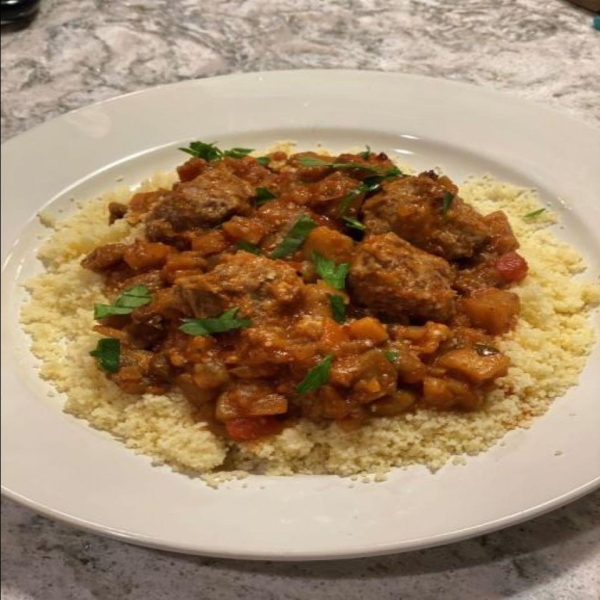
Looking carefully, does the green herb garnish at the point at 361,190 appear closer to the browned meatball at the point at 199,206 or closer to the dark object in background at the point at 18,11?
the browned meatball at the point at 199,206

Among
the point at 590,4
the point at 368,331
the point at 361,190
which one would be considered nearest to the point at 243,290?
the point at 368,331

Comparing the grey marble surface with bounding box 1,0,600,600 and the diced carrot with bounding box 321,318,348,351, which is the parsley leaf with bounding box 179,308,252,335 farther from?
the grey marble surface with bounding box 1,0,600,600

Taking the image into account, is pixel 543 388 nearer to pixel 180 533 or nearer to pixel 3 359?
pixel 180 533

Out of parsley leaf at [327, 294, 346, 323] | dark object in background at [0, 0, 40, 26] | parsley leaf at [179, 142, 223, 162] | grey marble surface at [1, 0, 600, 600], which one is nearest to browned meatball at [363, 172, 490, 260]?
parsley leaf at [327, 294, 346, 323]

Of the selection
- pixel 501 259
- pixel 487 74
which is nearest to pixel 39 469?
pixel 501 259

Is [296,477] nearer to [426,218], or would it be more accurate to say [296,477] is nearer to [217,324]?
[217,324]
